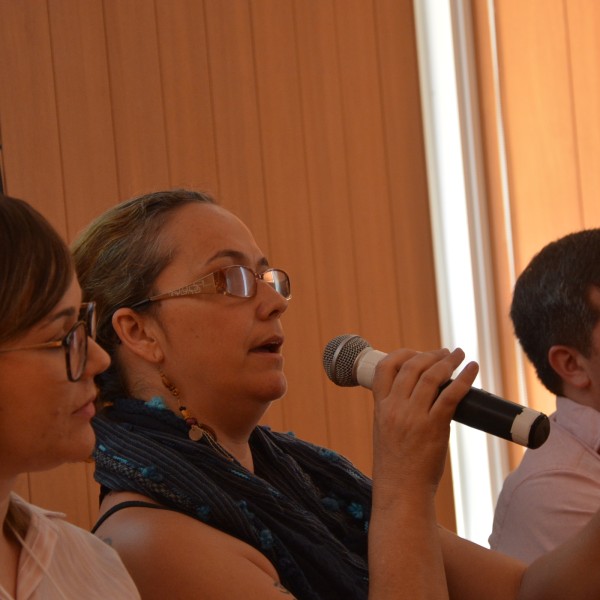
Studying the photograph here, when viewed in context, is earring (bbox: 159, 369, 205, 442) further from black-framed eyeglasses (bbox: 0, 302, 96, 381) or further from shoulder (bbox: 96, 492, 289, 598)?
black-framed eyeglasses (bbox: 0, 302, 96, 381)

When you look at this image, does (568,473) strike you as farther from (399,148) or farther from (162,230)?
(399,148)

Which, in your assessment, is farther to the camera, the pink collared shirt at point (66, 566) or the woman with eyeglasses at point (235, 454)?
the woman with eyeglasses at point (235, 454)

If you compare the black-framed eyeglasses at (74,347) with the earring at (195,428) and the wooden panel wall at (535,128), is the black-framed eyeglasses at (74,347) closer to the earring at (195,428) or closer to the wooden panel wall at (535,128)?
the earring at (195,428)

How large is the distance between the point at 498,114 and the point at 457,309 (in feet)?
2.64

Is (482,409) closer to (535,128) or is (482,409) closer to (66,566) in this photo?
(66,566)

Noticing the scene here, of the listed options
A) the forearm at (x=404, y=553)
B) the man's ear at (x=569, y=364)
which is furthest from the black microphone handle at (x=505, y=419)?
the man's ear at (x=569, y=364)

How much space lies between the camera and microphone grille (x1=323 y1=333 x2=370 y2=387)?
1.71m

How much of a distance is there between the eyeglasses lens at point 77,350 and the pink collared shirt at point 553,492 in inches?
45.3

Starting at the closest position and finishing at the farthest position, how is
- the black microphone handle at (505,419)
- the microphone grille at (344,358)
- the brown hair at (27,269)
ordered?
the brown hair at (27,269), the black microphone handle at (505,419), the microphone grille at (344,358)

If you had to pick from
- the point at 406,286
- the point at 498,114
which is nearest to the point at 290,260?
the point at 406,286

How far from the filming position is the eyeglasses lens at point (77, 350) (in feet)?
4.36

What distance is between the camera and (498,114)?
4.00 meters

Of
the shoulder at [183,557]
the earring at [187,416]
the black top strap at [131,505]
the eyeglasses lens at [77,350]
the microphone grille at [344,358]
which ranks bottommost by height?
the shoulder at [183,557]

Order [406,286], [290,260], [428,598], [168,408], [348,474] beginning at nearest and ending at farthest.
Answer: [428,598] < [168,408] < [348,474] < [290,260] < [406,286]
